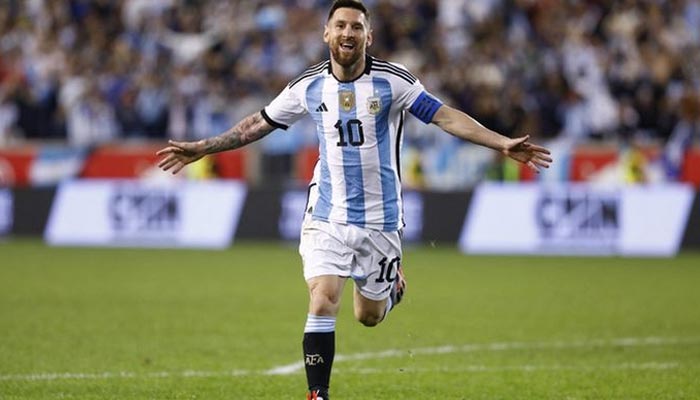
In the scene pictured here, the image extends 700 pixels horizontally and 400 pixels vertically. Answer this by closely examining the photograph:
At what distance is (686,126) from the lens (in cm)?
2512

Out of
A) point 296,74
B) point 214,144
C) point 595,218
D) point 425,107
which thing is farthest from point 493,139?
point 296,74

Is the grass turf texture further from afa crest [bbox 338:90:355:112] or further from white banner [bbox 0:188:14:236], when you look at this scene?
white banner [bbox 0:188:14:236]

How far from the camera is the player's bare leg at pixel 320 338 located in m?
7.48

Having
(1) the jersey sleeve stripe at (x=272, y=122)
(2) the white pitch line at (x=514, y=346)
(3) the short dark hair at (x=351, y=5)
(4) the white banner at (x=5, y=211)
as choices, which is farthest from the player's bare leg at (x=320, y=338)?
(4) the white banner at (x=5, y=211)

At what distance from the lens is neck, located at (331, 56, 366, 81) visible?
7.75 meters

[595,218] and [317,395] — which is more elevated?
[317,395]

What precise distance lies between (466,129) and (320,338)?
4.52 feet

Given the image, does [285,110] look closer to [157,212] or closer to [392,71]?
[392,71]

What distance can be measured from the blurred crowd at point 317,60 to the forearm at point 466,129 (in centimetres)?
1770

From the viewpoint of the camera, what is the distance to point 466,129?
769 cm

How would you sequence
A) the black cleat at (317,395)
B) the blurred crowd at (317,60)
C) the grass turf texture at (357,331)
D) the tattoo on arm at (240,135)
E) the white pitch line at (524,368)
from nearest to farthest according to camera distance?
1. the black cleat at (317,395)
2. the tattoo on arm at (240,135)
3. the grass turf texture at (357,331)
4. the white pitch line at (524,368)
5. the blurred crowd at (317,60)

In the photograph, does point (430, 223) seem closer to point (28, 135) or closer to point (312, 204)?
point (28, 135)

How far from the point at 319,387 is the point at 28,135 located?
21.2 metres

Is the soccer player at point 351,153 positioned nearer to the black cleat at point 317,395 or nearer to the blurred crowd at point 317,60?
the black cleat at point 317,395
